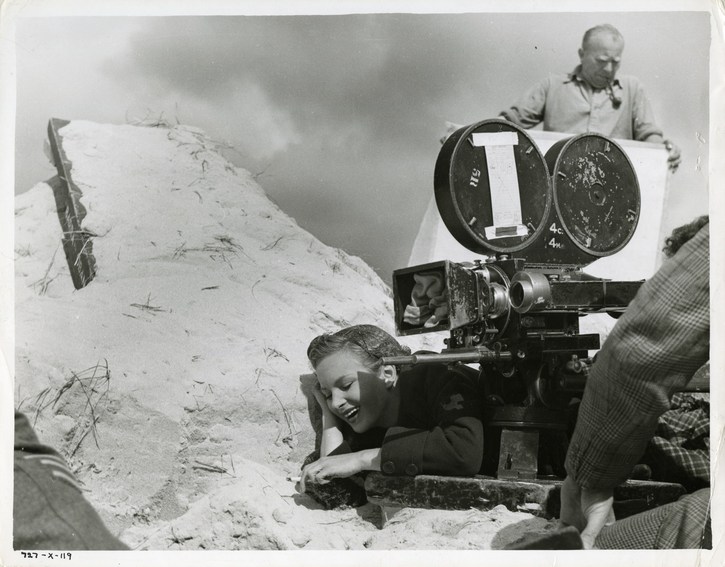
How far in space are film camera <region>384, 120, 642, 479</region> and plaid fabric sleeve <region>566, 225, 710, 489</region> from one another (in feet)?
2.02

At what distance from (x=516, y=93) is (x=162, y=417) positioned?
2.56m

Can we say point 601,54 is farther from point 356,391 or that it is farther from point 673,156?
point 356,391

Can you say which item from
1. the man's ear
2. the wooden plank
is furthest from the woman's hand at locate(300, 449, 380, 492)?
the wooden plank

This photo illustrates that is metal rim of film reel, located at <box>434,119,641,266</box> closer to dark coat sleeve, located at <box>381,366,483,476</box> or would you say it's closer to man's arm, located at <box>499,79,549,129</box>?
dark coat sleeve, located at <box>381,366,483,476</box>

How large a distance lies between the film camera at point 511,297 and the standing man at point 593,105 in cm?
145

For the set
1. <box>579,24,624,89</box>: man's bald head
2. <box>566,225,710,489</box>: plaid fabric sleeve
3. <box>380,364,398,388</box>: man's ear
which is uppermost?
<box>579,24,624,89</box>: man's bald head

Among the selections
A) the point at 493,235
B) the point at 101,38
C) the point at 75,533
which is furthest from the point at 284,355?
the point at 75,533

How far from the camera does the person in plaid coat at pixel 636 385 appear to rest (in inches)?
75.9

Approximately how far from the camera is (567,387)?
8.85 ft

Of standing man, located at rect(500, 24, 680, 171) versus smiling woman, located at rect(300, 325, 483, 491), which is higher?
standing man, located at rect(500, 24, 680, 171)

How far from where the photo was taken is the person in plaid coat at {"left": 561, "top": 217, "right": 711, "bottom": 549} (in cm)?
193

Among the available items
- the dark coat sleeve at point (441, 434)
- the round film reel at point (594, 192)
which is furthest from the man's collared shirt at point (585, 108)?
the dark coat sleeve at point (441, 434)

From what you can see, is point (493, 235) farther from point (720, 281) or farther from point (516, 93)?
point (516, 93)

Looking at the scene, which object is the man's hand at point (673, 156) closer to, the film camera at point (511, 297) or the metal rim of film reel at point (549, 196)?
the metal rim of film reel at point (549, 196)
